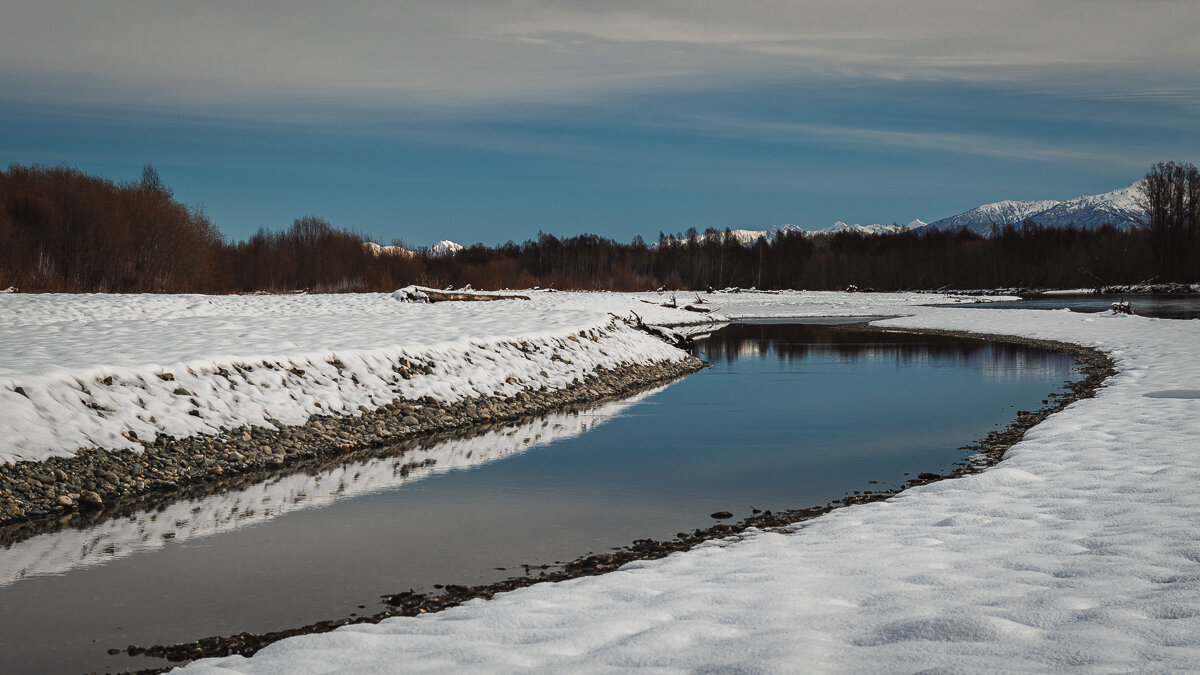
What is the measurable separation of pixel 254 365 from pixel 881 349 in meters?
22.8

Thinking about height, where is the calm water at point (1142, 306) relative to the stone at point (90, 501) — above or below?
above

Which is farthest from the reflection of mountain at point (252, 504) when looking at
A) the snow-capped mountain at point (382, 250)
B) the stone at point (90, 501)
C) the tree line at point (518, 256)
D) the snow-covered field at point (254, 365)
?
the snow-capped mountain at point (382, 250)

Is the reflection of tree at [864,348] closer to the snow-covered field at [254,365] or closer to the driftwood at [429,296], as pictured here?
the snow-covered field at [254,365]

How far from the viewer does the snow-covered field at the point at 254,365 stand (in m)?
11.0

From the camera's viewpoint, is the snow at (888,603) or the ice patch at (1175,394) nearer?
the snow at (888,603)

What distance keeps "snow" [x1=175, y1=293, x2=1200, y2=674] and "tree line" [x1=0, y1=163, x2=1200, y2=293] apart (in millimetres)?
43719

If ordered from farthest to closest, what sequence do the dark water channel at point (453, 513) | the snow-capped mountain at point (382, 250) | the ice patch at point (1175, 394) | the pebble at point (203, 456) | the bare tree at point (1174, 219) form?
the bare tree at point (1174, 219) < the snow-capped mountain at point (382, 250) < the ice patch at point (1175, 394) < the pebble at point (203, 456) < the dark water channel at point (453, 513)

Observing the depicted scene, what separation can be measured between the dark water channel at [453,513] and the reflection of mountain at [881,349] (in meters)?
7.82

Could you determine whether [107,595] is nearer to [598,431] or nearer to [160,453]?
[160,453]

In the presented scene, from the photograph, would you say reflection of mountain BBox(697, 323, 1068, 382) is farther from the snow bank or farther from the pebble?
the pebble

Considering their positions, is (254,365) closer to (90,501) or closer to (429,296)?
(90,501)

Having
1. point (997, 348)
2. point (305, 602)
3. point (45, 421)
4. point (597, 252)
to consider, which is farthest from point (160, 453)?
point (597, 252)

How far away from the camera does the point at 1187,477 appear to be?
28.1 ft

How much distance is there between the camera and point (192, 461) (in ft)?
37.3
